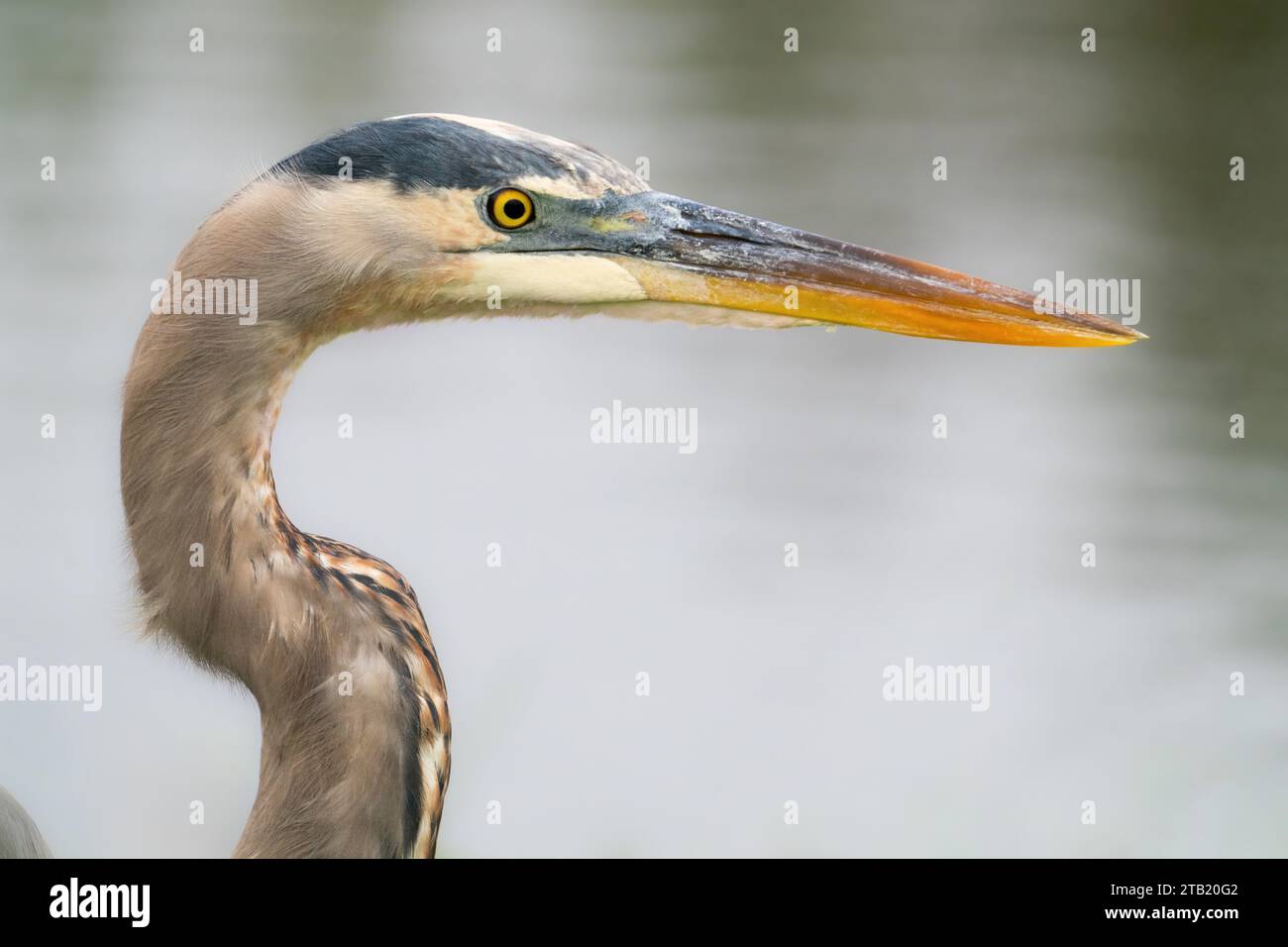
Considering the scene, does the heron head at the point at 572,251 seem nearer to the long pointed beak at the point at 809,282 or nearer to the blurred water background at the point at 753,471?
the long pointed beak at the point at 809,282

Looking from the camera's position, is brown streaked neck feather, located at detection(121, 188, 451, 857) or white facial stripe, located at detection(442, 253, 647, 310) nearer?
brown streaked neck feather, located at detection(121, 188, 451, 857)

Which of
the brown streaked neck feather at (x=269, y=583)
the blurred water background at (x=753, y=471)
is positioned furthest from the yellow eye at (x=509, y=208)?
the blurred water background at (x=753, y=471)

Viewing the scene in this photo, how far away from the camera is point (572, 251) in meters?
2.40

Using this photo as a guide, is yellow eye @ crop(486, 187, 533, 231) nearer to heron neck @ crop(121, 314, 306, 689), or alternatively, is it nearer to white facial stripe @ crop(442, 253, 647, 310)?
white facial stripe @ crop(442, 253, 647, 310)

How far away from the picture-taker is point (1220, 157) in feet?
27.8

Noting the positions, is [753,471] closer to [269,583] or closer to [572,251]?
[572,251]

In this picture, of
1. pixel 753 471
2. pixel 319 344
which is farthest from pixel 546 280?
pixel 753 471

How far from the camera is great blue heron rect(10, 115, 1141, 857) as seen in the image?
2.22 m

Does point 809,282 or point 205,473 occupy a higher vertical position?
point 809,282

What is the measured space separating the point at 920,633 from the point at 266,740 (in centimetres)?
362

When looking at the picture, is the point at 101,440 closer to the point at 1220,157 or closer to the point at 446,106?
the point at 446,106

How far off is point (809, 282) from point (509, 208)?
554 mm

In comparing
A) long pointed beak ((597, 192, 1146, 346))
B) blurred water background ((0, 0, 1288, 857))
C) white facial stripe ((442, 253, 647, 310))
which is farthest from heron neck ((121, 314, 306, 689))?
long pointed beak ((597, 192, 1146, 346))

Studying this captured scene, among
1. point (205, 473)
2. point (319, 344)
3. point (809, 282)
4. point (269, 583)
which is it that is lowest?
point (269, 583)
